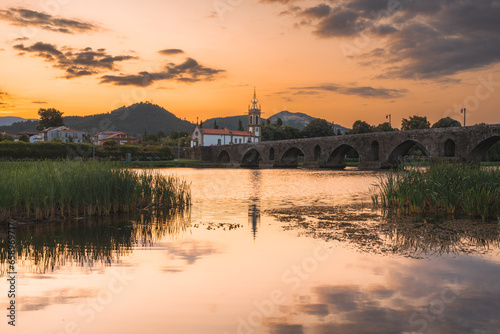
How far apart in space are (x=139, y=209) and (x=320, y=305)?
12630mm

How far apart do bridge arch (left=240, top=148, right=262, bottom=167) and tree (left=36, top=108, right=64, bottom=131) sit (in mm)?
100437

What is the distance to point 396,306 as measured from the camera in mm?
6582

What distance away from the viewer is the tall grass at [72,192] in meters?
13.9

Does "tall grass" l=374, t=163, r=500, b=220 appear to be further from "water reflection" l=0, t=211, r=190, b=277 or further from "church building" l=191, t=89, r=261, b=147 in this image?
"church building" l=191, t=89, r=261, b=147

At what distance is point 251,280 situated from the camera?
8.12 meters

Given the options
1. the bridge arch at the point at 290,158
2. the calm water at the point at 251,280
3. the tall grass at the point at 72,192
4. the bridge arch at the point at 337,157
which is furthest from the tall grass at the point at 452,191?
the bridge arch at the point at 290,158

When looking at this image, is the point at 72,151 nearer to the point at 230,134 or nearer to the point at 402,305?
the point at 402,305

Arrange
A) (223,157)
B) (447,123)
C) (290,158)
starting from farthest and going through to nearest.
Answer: (223,157) → (447,123) → (290,158)

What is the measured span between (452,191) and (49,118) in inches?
7174

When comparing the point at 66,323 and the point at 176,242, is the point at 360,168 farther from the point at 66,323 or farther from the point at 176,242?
the point at 66,323

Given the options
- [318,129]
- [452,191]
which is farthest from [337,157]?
[452,191]

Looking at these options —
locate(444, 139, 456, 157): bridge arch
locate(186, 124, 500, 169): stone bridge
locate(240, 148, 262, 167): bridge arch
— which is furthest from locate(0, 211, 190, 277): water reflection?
locate(240, 148, 262, 167): bridge arch

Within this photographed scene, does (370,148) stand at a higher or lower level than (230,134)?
lower

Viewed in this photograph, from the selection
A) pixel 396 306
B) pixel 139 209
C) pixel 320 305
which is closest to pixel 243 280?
pixel 320 305
